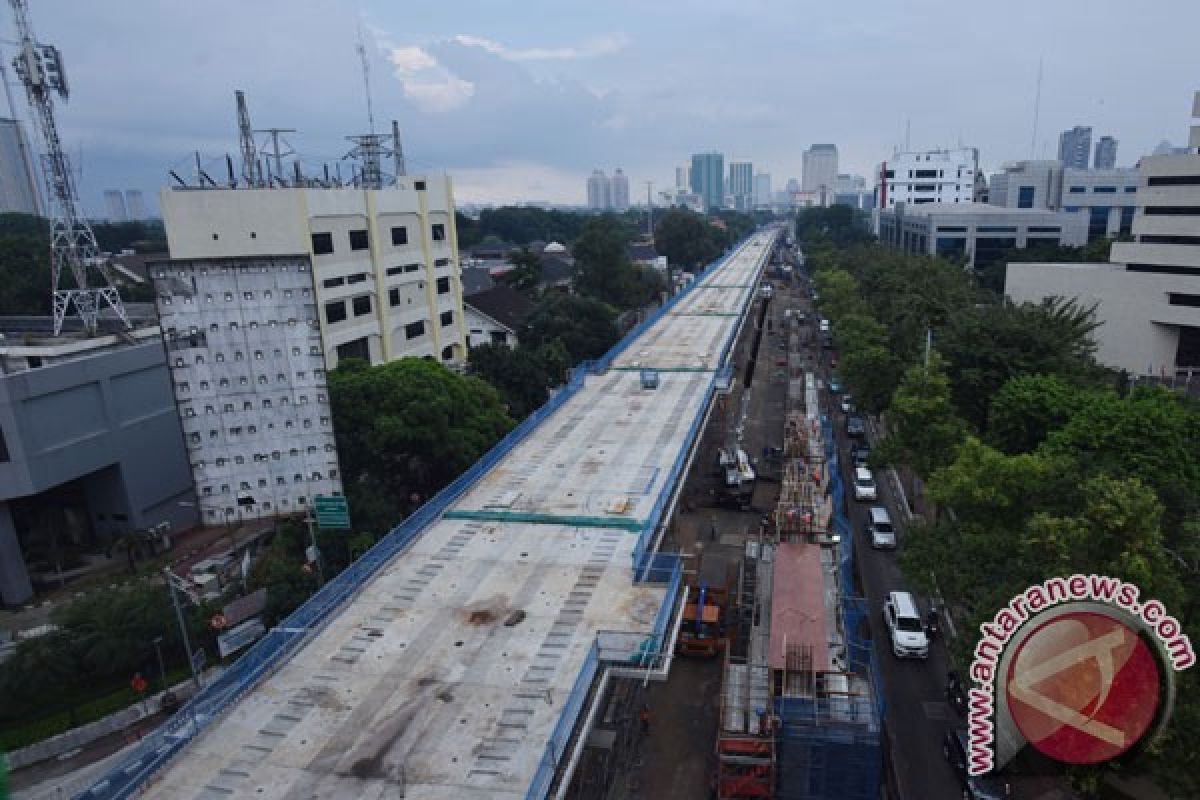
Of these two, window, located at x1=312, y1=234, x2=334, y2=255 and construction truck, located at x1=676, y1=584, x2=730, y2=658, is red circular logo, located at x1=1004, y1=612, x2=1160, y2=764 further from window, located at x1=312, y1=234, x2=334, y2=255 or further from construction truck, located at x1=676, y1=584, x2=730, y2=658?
window, located at x1=312, y1=234, x2=334, y2=255

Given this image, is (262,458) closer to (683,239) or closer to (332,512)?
(332,512)

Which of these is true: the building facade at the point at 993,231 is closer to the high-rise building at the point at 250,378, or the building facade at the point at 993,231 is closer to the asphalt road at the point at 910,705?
the asphalt road at the point at 910,705

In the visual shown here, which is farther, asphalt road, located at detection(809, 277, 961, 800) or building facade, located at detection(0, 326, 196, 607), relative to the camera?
building facade, located at detection(0, 326, 196, 607)

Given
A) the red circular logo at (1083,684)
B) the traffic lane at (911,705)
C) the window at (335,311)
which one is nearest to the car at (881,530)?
the traffic lane at (911,705)

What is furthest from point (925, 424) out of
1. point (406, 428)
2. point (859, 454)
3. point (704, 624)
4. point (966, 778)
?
point (406, 428)

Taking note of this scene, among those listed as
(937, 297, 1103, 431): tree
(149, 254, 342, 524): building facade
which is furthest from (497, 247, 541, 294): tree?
(149, 254, 342, 524): building facade

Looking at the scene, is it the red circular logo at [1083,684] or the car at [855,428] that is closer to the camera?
the red circular logo at [1083,684]
